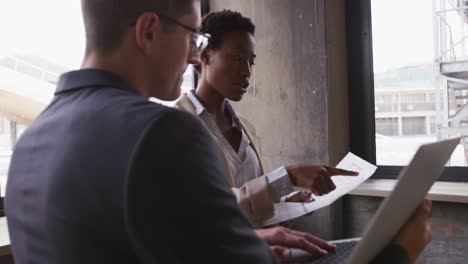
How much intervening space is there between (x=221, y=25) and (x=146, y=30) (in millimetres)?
951

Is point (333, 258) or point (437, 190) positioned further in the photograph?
point (437, 190)

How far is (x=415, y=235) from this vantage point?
27.7 inches

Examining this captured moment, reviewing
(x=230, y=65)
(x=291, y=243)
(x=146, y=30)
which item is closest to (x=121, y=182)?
(x=146, y=30)

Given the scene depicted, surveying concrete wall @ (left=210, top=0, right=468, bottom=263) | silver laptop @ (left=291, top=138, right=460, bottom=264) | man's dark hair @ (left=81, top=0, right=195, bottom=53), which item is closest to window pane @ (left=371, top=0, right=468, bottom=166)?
concrete wall @ (left=210, top=0, right=468, bottom=263)


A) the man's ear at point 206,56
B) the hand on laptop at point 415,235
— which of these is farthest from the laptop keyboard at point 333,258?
the man's ear at point 206,56

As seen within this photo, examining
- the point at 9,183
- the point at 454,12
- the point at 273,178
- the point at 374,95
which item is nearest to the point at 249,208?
the point at 273,178

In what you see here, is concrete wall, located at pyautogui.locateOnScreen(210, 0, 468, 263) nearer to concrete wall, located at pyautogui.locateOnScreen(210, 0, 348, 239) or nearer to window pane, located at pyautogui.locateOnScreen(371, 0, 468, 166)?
concrete wall, located at pyautogui.locateOnScreen(210, 0, 348, 239)

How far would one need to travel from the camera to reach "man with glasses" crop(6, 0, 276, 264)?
0.50 meters

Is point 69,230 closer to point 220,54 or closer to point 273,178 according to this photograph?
point 273,178

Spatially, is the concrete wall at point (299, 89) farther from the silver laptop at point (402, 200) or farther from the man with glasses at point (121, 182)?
the man with glasses at point (121, 182)

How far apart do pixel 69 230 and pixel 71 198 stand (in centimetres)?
4

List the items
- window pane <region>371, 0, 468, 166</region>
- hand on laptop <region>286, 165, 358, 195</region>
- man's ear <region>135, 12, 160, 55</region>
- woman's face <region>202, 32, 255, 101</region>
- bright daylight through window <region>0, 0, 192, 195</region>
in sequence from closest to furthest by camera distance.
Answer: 1. man's ear <region>135, 12, 160, 55</region>
2. hand on laptop <region>286, 165, 358, 195</region>
3. woman's face <region>202, 32, 255, 101</region>
4. bright daylight through window <region>0, 0, 192, 195</region>
5. window pane <region>371, 0, 468, 166</region>

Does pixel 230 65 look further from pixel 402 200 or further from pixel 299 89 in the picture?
pixel 402 200

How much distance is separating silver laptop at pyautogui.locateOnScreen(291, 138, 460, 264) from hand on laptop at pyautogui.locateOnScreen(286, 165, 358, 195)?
393 mm
